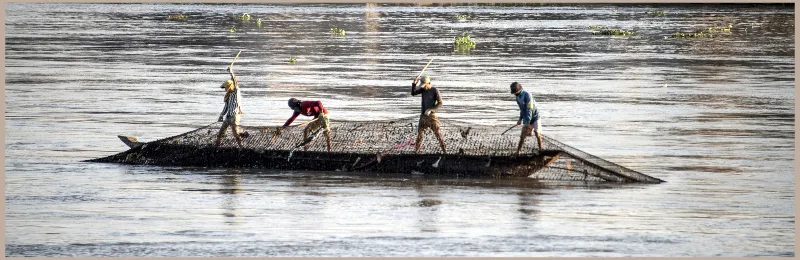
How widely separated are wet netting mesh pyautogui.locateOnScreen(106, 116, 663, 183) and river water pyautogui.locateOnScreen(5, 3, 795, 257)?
41 cm

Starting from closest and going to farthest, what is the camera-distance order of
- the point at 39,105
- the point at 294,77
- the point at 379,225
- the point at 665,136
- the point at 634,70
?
the point at 379,225 → the point at 665,136 → the point at 39,105 → the point at 294,77 → the point at 634,70

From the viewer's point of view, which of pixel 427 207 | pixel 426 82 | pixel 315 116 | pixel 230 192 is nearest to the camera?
pixel 427 207

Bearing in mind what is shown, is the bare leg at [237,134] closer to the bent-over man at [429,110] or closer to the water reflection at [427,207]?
the bent-over man at [429,110]

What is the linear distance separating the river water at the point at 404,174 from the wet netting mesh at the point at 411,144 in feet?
1.35

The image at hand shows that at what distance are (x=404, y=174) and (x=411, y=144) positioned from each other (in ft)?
2.08

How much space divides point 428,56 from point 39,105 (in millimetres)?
23300

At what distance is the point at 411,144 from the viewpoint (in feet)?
73.0

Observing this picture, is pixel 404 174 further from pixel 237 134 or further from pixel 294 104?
pixel 237 134

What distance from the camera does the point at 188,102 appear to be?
113 ft

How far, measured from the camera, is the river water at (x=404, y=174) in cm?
1702

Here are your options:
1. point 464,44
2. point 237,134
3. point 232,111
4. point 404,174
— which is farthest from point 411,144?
point 464,44

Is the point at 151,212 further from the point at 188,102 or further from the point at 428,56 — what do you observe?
the point at 428,56

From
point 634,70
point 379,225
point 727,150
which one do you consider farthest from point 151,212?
point 634,70

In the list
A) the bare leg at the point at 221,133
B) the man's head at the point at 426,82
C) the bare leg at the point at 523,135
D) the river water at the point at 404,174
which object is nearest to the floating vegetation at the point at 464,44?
the river water at the point at 404,174
